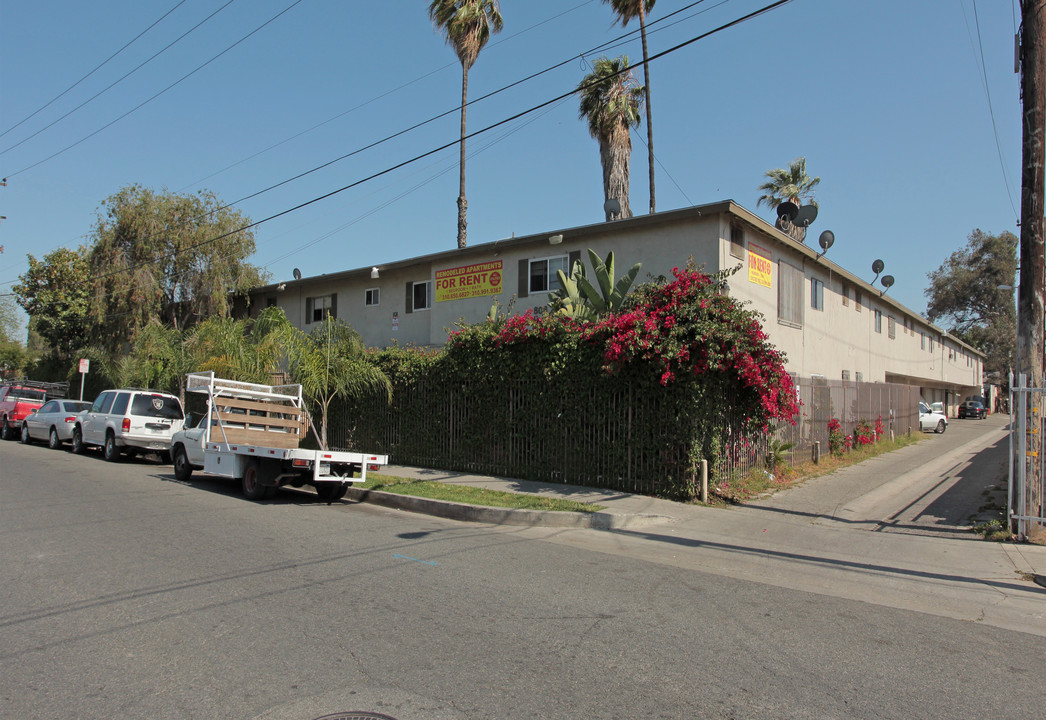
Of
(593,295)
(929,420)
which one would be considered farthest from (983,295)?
(593,295)

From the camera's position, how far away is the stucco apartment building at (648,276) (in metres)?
16.2

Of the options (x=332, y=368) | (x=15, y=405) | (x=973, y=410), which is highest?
(x=332, y=368)

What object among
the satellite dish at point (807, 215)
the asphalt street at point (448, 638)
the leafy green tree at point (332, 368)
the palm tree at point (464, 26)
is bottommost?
the asphalt street at point (448, 638)

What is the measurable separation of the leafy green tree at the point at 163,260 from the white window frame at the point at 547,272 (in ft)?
42.7

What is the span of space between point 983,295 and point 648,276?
63539mm

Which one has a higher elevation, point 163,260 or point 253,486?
point 163,260

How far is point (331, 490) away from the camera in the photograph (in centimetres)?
1198

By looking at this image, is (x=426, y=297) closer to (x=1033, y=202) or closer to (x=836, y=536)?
(x=836, y=536)

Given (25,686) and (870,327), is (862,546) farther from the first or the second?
(870,327)

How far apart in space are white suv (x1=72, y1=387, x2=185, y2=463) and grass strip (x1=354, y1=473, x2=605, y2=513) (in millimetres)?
7169

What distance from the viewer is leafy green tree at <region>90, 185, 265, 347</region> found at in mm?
26094

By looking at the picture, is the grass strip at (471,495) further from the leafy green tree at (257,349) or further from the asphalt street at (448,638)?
the leafy green tree at (257,349)

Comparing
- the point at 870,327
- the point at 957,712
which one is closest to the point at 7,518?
the point at 957,712

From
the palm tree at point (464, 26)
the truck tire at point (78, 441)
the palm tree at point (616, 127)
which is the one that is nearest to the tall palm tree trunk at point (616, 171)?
the palm tree at point (616, 127)
